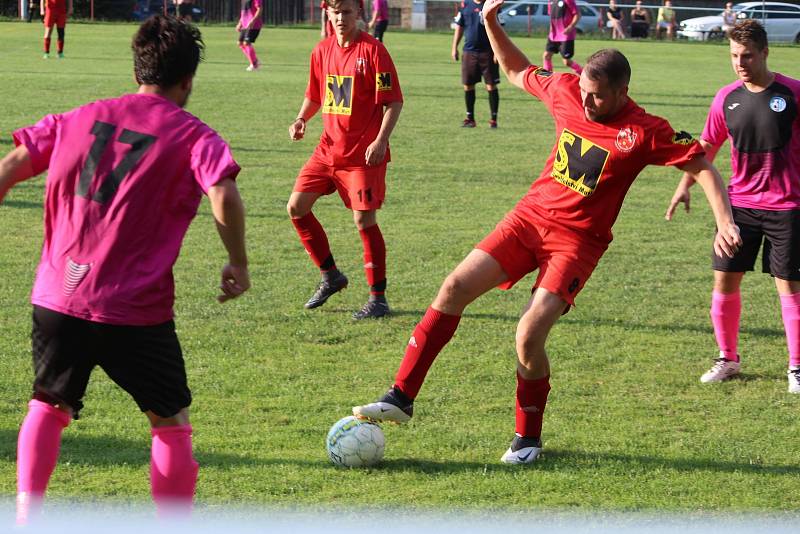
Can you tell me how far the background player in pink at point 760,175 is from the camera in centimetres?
614

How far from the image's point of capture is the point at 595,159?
16.8 feet

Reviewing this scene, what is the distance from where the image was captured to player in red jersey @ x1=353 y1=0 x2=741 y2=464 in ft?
16.6

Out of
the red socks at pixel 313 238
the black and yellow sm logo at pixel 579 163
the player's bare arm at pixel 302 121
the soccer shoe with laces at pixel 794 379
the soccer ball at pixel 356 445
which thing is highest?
the black and yellow sm logo at pixel 579 163

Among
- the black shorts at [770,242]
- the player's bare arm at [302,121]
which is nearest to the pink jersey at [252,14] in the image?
the player's bare arm at [302,121]

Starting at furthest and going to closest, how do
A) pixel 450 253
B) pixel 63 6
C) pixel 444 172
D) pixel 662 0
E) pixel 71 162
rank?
pixel 662 0 → pixel 63 6 → pixel 444 172 → pixel 450 253 → pixel 71 162

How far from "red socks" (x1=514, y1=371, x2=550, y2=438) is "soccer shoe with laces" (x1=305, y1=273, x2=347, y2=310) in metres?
2.78

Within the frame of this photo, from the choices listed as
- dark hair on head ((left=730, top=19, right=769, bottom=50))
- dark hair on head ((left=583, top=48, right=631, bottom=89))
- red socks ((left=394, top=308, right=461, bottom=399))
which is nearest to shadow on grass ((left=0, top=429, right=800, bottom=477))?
Result: red socks ((left=394, top=308, right=461, bottom=399))

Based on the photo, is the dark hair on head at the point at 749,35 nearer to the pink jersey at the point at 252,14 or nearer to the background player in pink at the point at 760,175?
the background player in pink at the point at 760,175

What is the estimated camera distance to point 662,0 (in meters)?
46.7

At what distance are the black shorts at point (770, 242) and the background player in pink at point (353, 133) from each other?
2.30 m

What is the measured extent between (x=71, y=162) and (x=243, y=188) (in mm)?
8104

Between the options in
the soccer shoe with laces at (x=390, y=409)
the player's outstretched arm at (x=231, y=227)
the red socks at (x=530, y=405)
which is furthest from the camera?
the soccer shoe with laces at (x=390, y=409)

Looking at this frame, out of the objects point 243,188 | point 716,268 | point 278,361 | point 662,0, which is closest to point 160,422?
point 278,361

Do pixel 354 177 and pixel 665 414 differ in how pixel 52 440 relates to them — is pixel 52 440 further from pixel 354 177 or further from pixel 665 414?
pixel 354 177
